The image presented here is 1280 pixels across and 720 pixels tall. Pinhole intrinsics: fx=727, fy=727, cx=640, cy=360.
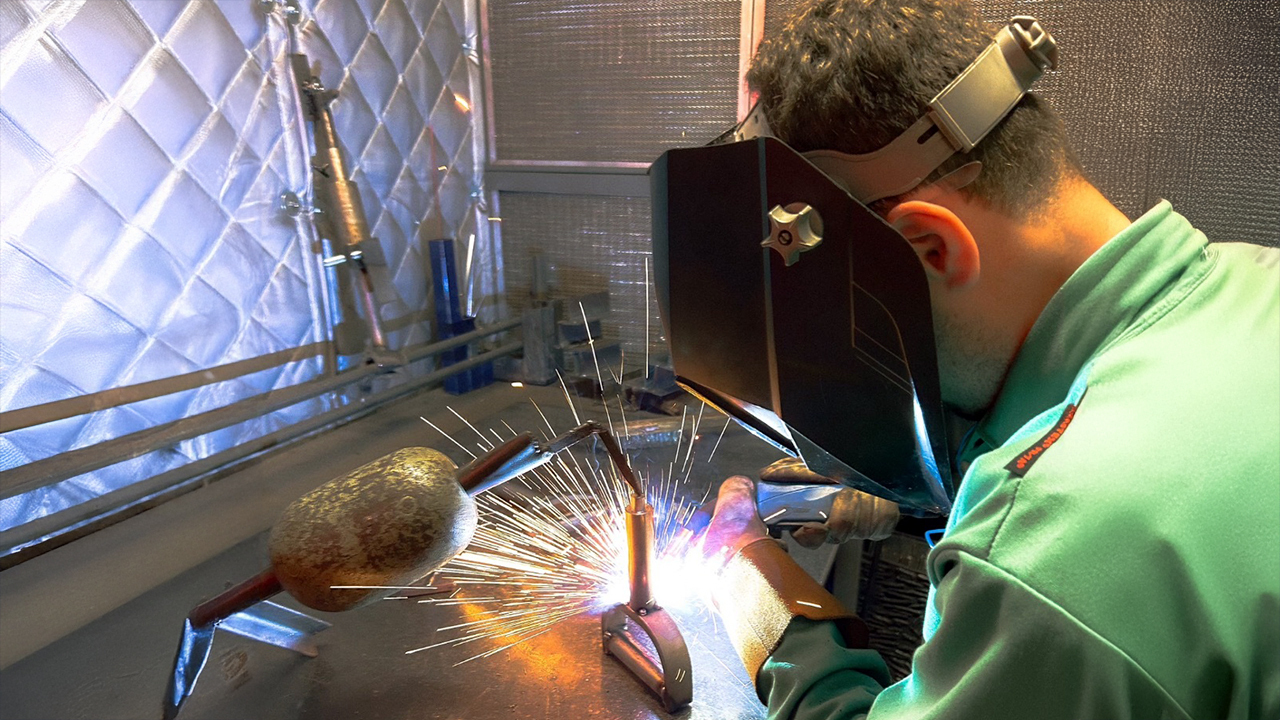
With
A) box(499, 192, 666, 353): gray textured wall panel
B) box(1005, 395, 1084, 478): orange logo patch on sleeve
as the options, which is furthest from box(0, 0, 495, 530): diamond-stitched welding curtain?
box(1005, 395, 1084, 478): orange logo patch on sleeve

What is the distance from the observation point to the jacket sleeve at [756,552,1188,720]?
1.64 feet

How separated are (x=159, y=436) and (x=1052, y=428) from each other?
64.8 inches

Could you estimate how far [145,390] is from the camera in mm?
1525

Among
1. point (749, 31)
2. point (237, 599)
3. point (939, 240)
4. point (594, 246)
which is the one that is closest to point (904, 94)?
point (939, 240)

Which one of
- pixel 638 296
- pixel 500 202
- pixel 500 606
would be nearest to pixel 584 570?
pixel 500 606

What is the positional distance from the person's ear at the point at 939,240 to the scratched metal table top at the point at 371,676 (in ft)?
1.96

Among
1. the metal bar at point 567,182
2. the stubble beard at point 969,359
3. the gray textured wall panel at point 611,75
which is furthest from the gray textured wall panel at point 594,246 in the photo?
the stubble beard at point 969,359

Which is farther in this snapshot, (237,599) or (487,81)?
(487,81)

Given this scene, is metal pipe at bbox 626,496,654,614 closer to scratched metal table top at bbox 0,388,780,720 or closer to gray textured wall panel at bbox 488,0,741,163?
scratched metal table top at bbox 0,388,780,720

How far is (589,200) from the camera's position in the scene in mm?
2180

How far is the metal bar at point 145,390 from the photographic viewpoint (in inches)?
52.3

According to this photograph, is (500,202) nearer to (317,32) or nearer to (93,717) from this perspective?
(317,32)

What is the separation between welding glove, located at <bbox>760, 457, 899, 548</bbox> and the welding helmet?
11.4 inches

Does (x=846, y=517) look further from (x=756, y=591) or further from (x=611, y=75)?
(x=611, y=75)
